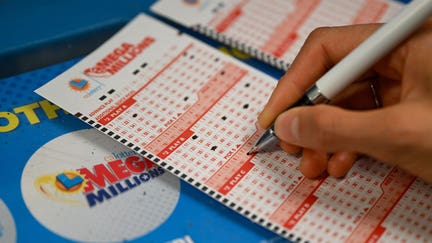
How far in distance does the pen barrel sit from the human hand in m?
0.04

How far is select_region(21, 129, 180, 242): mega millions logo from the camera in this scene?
2.32 ft

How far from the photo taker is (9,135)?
801 millimetres

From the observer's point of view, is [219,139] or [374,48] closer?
[374,48]

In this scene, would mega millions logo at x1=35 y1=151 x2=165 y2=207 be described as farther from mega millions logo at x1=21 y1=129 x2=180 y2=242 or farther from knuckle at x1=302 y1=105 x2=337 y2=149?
knuckle at x1=302 y1=105 x2=337 y2=149

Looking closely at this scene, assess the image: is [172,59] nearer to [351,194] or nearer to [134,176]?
[134,176]

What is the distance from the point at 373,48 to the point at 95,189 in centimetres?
39

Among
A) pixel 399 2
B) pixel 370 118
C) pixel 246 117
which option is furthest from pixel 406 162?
pixel 399 2

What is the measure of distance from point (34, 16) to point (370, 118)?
61cm

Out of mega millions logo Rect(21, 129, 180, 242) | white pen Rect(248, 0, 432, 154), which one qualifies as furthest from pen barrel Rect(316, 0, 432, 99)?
mega millions logo Rect(21, 129, 180, 242)

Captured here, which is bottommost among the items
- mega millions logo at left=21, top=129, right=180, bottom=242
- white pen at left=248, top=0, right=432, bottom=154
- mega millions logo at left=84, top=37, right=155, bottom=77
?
mega millions logo at left=21, top=129, right=180, bottom=242

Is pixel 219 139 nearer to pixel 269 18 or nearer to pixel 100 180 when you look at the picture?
pixel 100 180

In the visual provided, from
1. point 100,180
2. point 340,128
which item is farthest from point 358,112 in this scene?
point 100,180

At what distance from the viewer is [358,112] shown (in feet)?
2.01

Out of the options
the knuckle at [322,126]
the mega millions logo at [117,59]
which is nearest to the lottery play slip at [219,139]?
the mega millions logo at [117,59]
